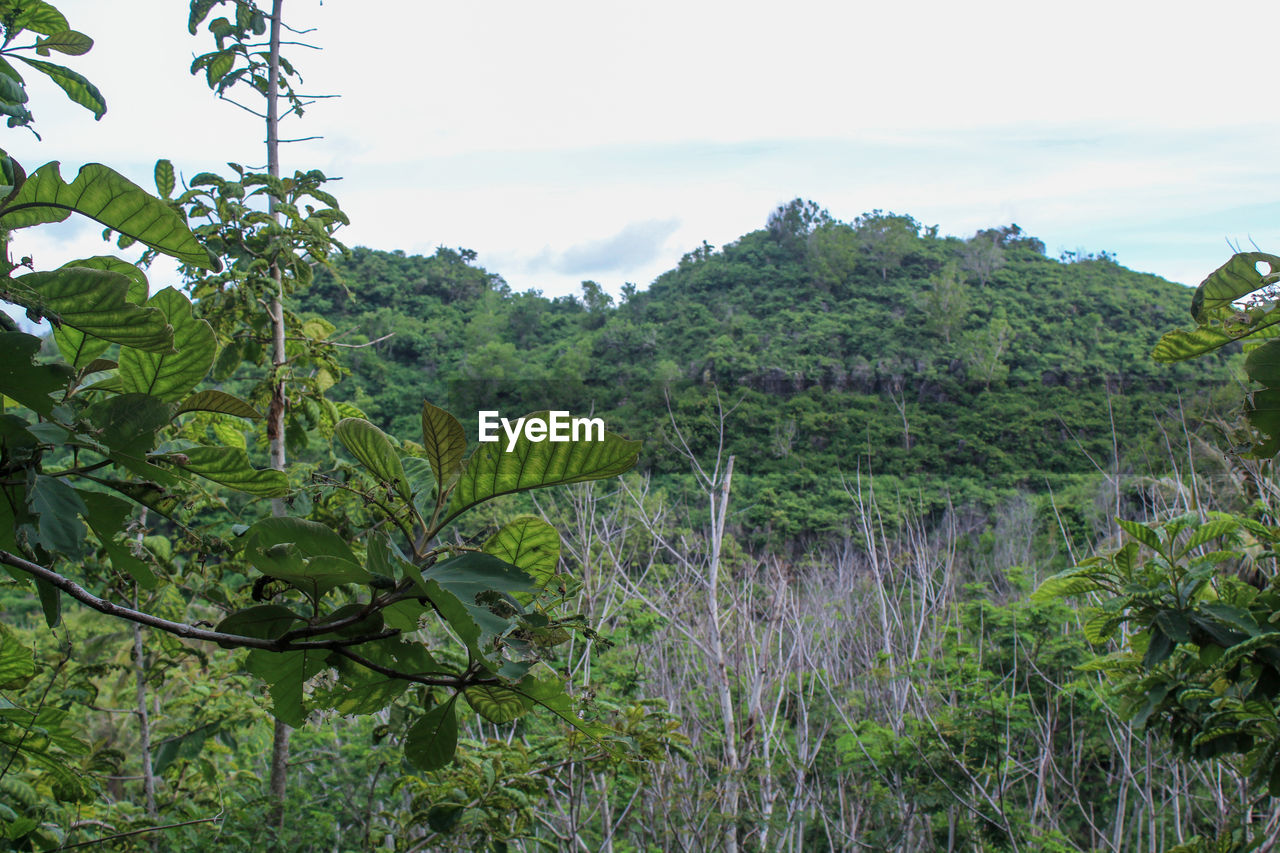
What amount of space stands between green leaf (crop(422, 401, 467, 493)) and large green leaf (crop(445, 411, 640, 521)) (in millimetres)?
31

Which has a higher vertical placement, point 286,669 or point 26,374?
point 26,374

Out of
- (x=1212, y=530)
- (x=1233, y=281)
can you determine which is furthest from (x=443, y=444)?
(x=1212, y=530)

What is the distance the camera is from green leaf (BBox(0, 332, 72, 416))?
0.55m

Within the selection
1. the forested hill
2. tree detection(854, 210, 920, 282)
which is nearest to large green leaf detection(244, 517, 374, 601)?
the forested hill

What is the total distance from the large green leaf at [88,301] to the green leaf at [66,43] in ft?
1.69

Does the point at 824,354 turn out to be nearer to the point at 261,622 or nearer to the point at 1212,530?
the point at 1212,530

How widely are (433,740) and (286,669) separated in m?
0.15

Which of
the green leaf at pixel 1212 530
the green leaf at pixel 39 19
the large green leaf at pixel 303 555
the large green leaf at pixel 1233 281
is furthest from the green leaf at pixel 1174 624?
the green leaf at pixel 39 19

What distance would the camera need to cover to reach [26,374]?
56cm

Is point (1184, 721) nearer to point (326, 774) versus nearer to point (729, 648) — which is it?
point (729, 648)

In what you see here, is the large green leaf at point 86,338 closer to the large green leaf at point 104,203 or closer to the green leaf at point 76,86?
the large green leaf at point 104,203

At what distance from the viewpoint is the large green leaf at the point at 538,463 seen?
0.54 meters

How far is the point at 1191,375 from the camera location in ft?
68.8

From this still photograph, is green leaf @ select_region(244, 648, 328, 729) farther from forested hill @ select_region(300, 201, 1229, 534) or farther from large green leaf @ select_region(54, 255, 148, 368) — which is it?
forested hill @ select_region(300, 201, 1229, 534)
